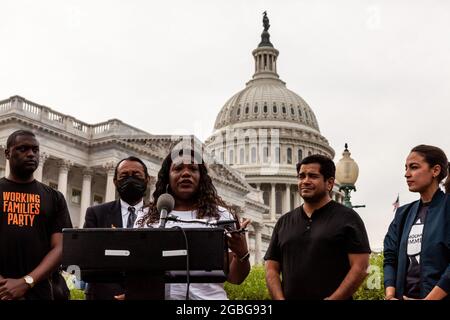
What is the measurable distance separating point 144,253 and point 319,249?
2.16m

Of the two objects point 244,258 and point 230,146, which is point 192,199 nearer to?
point 244,258

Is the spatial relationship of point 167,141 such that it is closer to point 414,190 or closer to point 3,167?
point 3,167

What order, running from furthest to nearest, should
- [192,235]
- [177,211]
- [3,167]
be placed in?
[3,167] < [177,211] < [192,235]

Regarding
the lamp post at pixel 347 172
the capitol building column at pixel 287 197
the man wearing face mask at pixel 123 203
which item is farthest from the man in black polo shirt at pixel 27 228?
the capitol building column at pixel 287 197

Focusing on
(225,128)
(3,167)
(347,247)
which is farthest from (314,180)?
(225,128)

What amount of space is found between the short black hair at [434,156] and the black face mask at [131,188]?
2.65 meters

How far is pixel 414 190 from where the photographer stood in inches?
236

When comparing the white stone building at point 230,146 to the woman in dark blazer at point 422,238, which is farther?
the white stone building at point 230,146

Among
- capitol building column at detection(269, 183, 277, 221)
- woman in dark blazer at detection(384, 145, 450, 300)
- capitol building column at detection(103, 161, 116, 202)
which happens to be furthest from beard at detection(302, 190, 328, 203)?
capitol building column at detection(269, 183, 277, 221)

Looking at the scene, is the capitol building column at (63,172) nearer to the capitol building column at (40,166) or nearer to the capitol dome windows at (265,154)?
the capitol building column at (40,166)

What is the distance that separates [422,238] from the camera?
5715 millimetres

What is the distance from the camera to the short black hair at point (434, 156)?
596 centimetres
